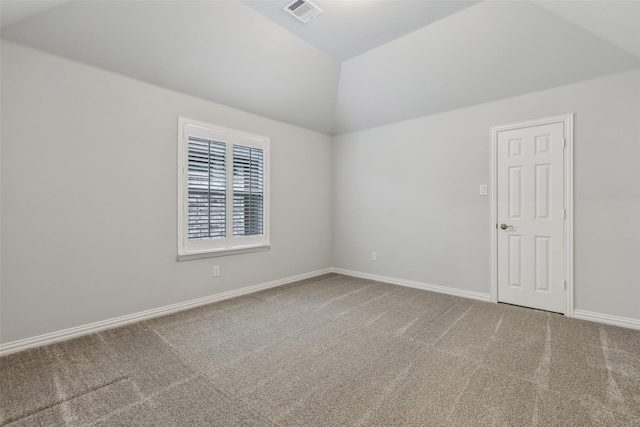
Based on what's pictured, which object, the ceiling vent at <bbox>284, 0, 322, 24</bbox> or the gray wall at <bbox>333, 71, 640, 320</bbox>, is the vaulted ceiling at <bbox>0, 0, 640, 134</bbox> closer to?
the ceiling vent at <bbox>284, 0, 322, 24</bbox>

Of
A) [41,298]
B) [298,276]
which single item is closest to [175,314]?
[41,298]

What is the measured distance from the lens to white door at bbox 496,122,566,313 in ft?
10.4

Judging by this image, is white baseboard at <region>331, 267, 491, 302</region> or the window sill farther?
white baseboard at <region>331, 267, 491, 302</region>

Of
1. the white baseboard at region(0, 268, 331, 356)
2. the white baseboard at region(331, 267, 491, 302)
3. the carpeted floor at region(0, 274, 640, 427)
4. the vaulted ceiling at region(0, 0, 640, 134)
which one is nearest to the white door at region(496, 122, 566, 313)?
the white baseboard at region(331, 267, 491, 302)

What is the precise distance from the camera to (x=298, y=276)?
4633 millimetres

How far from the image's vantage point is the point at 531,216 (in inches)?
131

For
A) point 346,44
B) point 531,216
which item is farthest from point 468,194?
point 346,44

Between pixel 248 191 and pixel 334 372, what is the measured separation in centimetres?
258

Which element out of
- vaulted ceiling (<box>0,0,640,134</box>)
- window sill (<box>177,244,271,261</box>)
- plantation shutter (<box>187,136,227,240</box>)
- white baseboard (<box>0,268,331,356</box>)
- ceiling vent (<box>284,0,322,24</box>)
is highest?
ceiling vent (<box>284,0,322,24</box>)

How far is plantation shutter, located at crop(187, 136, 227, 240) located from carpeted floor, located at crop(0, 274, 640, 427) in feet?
3.29

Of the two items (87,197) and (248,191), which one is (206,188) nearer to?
→ (248,191)

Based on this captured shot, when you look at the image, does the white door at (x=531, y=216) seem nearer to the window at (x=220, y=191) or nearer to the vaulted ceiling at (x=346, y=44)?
the vaulted ceiling at (x=346, y=44)

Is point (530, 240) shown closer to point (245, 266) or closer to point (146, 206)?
point (245, 266)

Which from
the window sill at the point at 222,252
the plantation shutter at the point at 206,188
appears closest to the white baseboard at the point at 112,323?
the window sill at the point at 222,252
